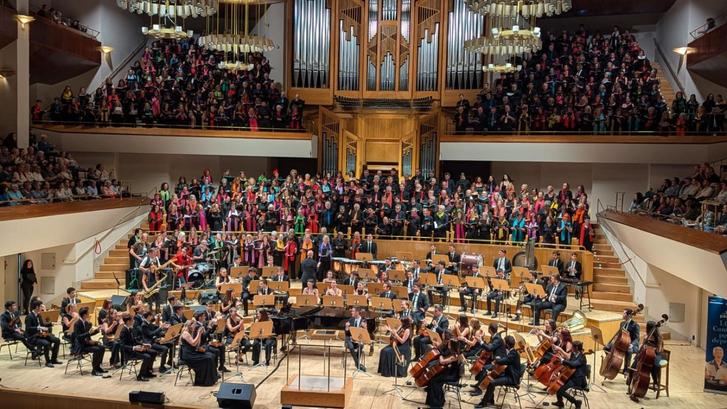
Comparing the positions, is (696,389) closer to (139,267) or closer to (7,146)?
(139,267)

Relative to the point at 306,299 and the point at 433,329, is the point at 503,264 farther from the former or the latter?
the point at 306,299

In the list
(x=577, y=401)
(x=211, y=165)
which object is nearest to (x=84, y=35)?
(x=211, y=165)

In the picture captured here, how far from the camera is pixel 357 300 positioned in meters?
13.4

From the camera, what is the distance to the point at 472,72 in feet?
74.0

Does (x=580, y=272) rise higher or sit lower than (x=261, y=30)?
lower

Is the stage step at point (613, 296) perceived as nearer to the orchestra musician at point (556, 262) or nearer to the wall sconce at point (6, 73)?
the orchestra musician at point (556, 262)

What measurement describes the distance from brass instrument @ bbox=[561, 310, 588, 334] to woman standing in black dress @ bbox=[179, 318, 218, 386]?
6.42 meters

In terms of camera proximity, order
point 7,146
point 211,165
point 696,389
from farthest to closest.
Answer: point 211,165
point 7,146
point 696,389

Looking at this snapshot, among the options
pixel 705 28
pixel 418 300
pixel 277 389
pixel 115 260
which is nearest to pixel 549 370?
pixel 418 300

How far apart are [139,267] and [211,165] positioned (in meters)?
7.96

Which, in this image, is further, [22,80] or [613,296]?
[22,80]

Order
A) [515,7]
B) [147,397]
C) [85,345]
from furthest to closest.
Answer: [515,7]
[85,345]
[147,397]

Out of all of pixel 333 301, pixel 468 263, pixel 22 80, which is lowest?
pixel 333 301

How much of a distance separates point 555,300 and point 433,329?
3688 mm
